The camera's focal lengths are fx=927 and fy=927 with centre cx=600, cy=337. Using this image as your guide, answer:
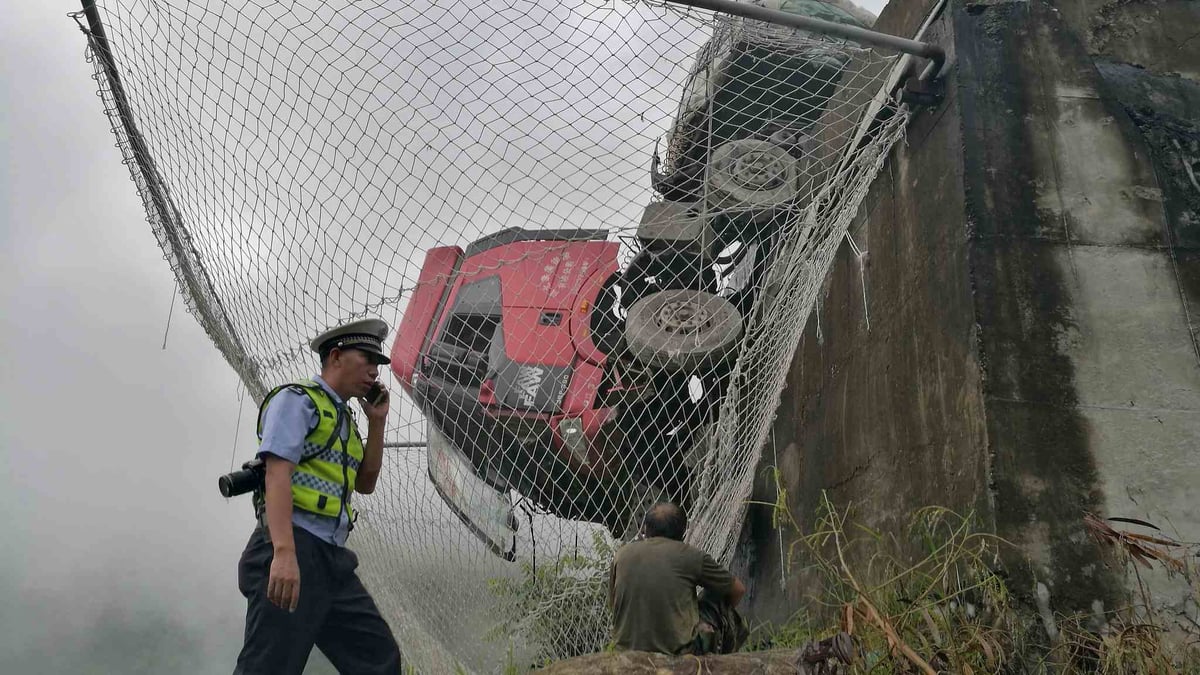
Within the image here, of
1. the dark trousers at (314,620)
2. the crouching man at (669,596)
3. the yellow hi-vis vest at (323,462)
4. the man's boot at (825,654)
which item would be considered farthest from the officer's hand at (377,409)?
the man's boot at (825,654)

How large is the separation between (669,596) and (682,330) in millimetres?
1402

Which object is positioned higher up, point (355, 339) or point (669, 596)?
point (355, 339)

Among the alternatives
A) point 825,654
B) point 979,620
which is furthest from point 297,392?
point 979,620

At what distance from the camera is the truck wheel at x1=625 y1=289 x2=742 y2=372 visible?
4293mm

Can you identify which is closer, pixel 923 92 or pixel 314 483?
pixel 314 483

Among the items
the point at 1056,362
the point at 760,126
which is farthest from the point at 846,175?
the point at 1056,362

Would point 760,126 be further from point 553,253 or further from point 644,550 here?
point 644,550

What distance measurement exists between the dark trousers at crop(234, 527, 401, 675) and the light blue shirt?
1.2 inches

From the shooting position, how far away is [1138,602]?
2635 millimetres

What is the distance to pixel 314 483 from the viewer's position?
2496 mm

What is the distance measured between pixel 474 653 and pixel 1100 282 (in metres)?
3.20

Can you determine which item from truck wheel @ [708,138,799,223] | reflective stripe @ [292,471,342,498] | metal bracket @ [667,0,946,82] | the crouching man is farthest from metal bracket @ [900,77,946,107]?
reflective stripe @ [292,471,342,498]

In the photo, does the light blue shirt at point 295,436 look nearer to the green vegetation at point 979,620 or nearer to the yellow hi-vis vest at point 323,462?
the yellow hi-vis vest at point 323,462

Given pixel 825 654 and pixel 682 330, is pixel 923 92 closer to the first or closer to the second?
pixel 682 330
